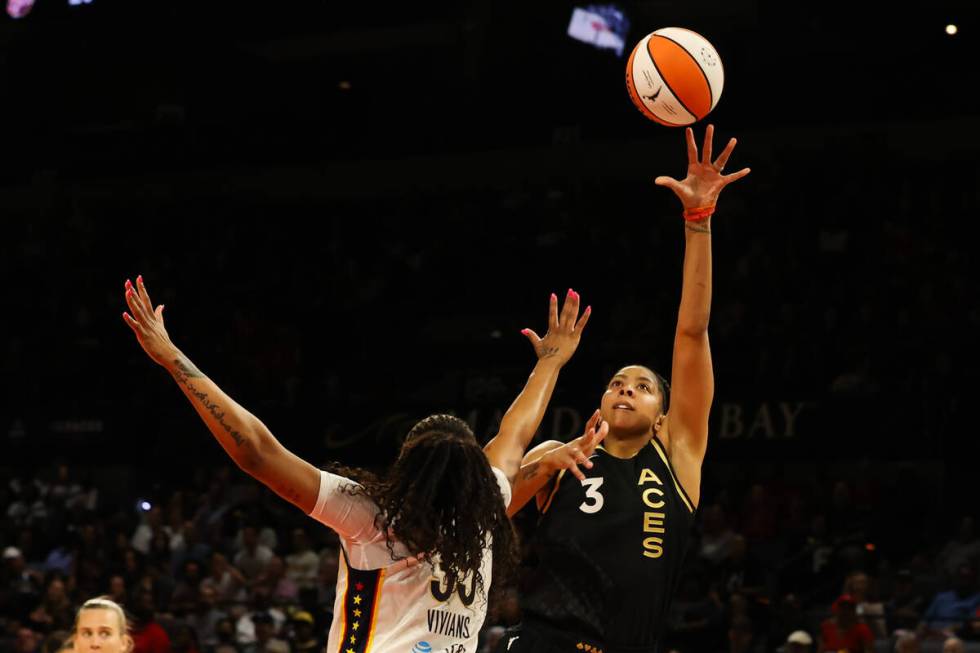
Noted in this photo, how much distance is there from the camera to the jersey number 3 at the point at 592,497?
5301mm

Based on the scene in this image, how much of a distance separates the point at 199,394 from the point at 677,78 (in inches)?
127

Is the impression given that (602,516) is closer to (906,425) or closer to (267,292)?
(906,425)

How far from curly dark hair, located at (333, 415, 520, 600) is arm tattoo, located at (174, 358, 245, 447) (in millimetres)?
356

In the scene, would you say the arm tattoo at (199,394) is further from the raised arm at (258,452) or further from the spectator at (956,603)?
the spectator at (956,603)

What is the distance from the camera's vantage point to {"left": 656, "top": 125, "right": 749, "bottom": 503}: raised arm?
541 centimetres

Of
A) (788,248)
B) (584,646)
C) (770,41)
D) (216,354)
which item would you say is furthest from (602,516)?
(770,41)

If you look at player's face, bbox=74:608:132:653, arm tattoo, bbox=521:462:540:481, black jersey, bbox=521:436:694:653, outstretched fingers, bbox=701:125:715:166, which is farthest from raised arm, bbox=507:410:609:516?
player's face, bbox=74:608:132:653

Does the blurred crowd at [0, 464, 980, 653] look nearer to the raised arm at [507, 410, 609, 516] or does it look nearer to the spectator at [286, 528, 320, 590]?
the spectator at [286, 528, 320, 590]

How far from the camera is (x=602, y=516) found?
207 inches

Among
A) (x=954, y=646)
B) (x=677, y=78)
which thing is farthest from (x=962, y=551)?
(x=677, y=78)

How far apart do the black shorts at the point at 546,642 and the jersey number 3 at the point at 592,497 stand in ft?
1.53

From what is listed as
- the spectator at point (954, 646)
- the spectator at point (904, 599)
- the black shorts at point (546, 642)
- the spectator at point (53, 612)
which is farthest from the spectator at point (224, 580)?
the black shorts at point (546, 642)

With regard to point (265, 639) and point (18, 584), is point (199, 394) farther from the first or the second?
point (18, 584)

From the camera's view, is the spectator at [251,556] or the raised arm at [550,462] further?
the spectator at [251,556]
